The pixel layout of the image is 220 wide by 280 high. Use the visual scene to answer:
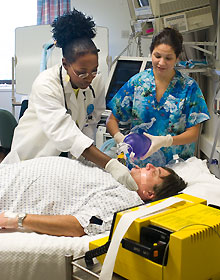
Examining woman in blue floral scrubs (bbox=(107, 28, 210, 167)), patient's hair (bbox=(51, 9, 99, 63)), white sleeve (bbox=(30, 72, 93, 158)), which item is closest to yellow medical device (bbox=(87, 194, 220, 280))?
white sleeve (bbox=(30, 72, 93, 158))

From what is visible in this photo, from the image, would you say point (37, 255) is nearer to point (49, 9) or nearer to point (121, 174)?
point (121, 174)

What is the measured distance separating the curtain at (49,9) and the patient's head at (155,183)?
11.9 ft

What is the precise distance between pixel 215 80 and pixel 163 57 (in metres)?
1.10

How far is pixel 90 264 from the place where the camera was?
4.20 ft

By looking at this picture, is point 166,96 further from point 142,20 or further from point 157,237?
point 157,237

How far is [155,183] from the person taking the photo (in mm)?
1899

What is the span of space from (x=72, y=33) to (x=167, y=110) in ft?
2.43

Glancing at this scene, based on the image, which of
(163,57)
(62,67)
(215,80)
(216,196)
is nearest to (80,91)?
(62,67)

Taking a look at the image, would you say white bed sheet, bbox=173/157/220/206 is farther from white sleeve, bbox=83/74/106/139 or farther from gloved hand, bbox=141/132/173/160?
white sleeve, bbox=83/74/106/139

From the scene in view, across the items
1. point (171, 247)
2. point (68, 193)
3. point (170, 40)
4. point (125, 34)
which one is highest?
point (125, 34)

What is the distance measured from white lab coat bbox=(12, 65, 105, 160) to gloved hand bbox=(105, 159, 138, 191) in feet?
0.47

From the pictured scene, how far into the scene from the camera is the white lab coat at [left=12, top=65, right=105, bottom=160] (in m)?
1.97

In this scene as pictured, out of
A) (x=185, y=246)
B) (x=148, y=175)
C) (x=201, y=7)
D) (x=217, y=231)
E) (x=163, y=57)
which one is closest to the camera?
(x=185, y=246)

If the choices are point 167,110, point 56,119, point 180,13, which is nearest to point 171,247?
point 56,119
